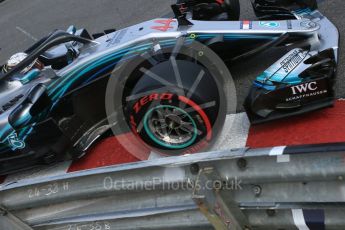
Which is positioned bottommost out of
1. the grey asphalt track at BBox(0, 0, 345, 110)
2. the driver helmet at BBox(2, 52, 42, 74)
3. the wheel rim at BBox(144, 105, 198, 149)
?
the grey asphalt track at BBox(0, 0, 345, 110)

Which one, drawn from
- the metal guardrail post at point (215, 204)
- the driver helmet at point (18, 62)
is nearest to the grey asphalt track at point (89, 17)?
the driver helmet at point (18, 62)

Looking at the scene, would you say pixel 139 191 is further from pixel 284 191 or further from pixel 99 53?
pixel 99 53

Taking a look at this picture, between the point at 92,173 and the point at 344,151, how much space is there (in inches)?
54.1

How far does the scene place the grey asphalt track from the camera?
14.3 feet

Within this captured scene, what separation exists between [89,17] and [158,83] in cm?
515

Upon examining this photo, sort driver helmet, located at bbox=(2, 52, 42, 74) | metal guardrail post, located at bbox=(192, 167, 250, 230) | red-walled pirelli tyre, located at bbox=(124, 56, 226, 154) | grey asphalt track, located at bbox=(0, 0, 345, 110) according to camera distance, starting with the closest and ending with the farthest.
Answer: metal guardrail post, located at bbox=(192, 167, 250, 230), red-walled pirelli tyre, located at bbox=(124, 56, 226, 154), driver helmet, located at bbox=(2, 52, 42, 74), grey asphalt track, located at bbox=(0, 0, 345, 110)

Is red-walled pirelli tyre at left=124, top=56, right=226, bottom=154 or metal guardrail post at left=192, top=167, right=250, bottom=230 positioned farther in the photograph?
red-walled pirelli tyre at left=124, top=56, right=226, bottom=154

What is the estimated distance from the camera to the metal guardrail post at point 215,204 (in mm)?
2172

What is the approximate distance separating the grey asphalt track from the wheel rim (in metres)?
0.98

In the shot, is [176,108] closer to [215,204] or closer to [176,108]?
[176,108]

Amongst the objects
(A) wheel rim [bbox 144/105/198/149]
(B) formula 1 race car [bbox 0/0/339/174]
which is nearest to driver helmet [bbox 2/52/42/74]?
(B) formula 1 race car [bbox 0/0/339/174]

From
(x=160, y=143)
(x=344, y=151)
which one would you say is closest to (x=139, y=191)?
(x=160, y=143)

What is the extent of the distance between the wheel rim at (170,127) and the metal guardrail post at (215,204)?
923 mm

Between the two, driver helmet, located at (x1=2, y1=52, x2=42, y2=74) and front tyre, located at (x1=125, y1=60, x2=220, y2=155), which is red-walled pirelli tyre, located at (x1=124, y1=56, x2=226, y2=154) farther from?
driver helmet, located at (x1=2, y1=52, x2=42, y2=74)
